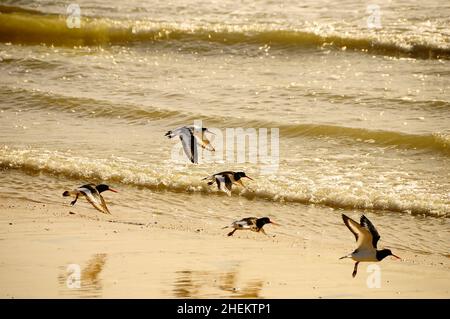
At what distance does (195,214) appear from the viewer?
7.62 meters

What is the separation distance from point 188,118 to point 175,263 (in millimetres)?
4942

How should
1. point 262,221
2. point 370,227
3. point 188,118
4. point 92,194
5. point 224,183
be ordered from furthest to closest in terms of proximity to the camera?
point 188,118
point 224,183
point 92,194
point 262,221
point 370,227

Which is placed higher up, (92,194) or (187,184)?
(92,194)

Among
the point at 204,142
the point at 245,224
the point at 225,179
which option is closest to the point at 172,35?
the point at 204,142

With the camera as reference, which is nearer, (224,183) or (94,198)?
(94,198)

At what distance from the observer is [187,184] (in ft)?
27.3

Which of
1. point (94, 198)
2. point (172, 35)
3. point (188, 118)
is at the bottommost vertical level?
point (188, 118)

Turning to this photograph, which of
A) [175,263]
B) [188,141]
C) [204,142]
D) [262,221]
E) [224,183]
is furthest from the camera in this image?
[204,142]

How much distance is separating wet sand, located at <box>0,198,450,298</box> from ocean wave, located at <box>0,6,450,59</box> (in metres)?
7.32

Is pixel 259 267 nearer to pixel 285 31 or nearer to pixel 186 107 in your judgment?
pixel 186 107

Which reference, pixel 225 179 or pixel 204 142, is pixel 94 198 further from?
pixel 204 142

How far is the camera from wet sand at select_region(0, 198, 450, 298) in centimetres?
557

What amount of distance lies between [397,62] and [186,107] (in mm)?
3824
